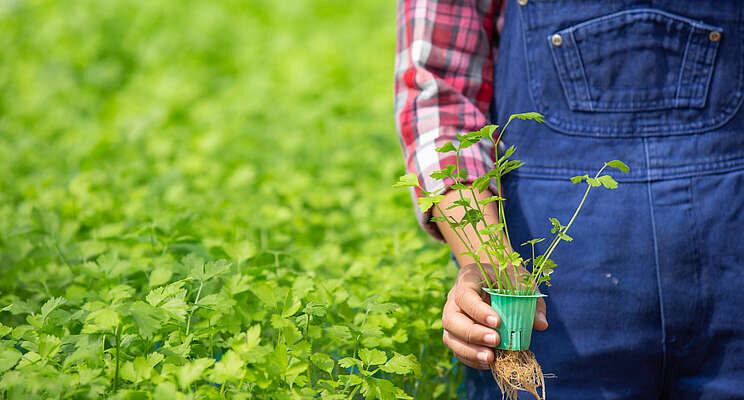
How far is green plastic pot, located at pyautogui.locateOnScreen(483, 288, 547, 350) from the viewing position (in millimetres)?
1084

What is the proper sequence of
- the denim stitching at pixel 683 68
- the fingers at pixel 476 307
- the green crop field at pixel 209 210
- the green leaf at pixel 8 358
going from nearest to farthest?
1. the fingers at pixel 476 307
2. the green leaf at pixel 8 358
3. the green crop field at pixel 209 210
4. the denim stitching at pixel 683 68

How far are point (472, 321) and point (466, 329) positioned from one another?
0.07 ft

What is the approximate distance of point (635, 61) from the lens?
1398 millimetres

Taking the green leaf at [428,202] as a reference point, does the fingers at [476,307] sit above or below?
below

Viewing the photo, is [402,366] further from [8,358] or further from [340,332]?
[8,358]

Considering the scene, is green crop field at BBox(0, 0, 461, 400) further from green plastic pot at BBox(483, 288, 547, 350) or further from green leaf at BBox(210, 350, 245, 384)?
green plastic pot at BBox(483, 288, 547, 350)

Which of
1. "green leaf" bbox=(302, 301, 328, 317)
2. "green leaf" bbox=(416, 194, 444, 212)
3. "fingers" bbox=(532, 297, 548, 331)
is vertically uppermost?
"green leaf" bbox=(416, 194, 444, 212)

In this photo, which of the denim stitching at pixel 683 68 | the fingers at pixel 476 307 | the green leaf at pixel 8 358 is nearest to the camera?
the fingers at pixel 476 307

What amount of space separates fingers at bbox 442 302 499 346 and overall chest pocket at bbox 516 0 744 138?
1.84 ft

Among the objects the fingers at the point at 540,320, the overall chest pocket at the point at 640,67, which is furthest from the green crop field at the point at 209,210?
the overall chest pocket at the point at 640,67

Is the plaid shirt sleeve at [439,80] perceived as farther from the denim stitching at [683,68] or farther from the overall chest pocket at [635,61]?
the denim stitching at [683,68]

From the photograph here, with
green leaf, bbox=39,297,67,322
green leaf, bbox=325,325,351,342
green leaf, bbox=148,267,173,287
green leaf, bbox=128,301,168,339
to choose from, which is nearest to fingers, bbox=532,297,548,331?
green leaf, bbox=325,325,351,342

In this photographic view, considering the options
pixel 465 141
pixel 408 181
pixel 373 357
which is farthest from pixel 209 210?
pixel 465 141

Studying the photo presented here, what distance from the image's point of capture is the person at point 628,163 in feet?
4.39
